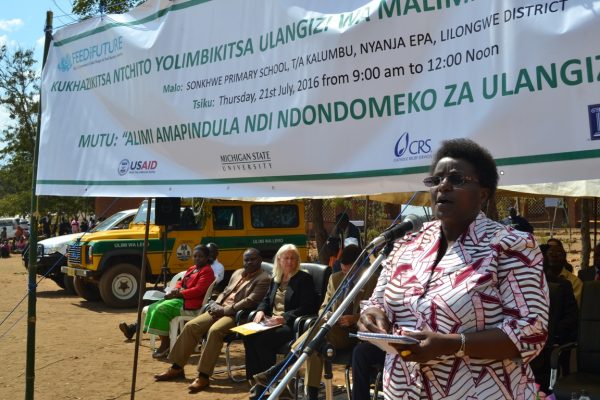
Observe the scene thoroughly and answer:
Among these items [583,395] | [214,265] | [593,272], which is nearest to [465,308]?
[583,395]

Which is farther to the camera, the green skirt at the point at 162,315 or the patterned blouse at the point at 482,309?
the green skirt at the point at 162,315

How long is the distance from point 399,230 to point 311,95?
4.58 ft

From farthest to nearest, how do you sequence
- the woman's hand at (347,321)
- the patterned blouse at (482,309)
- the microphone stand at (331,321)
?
the woman's hand at (347,321)
the microphone stand at (331,321)
the patterned blouse at (482,309)

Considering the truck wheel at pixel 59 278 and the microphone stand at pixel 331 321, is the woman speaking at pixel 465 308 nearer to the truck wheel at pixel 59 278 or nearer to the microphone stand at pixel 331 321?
the microphone stand at pixel 331 321

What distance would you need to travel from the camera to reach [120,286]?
14.2m

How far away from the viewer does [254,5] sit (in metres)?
4.38

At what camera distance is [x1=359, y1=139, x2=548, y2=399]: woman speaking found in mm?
2109

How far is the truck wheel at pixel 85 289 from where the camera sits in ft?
49.7

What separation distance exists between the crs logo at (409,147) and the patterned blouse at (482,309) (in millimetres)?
1278

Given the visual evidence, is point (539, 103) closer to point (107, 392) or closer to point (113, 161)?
point (113, 161)

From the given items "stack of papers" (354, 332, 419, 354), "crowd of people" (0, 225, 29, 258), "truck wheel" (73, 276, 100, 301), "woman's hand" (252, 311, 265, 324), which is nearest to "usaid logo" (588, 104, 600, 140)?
"stack of papers" (354, 332, 419, 354)

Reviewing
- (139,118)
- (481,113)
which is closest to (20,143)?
(139,118)

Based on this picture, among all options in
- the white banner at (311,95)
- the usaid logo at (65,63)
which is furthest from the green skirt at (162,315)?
the usaid logo at (65,63)

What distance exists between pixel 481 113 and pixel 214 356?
5.05 meters
